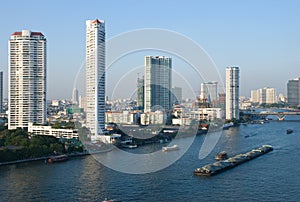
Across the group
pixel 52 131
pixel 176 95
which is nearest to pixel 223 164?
Result: pixel 52 131

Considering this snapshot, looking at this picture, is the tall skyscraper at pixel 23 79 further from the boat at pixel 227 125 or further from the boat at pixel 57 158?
the boat at pixel 227 125

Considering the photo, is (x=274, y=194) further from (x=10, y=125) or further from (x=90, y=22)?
(x=10, y=125)

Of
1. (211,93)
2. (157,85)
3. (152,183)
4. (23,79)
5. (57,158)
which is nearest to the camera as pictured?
(152,183)

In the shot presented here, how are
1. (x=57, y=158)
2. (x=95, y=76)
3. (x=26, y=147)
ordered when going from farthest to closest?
(x=95, y=76)
(x=26, y=147)
(x=57, y=158)

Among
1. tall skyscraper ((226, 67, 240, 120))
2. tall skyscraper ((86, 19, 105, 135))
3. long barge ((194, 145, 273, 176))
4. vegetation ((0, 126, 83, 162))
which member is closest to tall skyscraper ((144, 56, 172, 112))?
tall skyscraper ((226, 67, 240, 120))

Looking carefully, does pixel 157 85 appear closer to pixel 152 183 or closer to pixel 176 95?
pixel 176 95

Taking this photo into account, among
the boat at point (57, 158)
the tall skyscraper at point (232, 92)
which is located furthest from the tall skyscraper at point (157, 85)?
the boat at point (57, 158)
